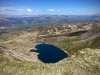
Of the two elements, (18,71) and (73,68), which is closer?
(18,71)

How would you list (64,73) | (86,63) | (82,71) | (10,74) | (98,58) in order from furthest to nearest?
(98,58) < (86,63) < (82,71) < (64,73) < (10,74)

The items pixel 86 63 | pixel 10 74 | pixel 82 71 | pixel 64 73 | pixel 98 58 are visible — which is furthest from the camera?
pixel 98 58

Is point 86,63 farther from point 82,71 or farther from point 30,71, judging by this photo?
point 30,71

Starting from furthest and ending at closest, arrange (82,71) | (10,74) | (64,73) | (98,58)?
(98,58)
(82,71)
(64,73)
(10,74)

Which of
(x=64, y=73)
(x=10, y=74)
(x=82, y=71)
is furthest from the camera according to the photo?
(x=82, y=71)

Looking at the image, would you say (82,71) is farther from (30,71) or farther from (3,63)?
(3,63)

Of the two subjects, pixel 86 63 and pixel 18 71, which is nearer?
pixel 18 71

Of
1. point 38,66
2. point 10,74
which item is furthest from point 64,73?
point 10,74

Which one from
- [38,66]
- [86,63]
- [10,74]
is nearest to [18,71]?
[10,74]
